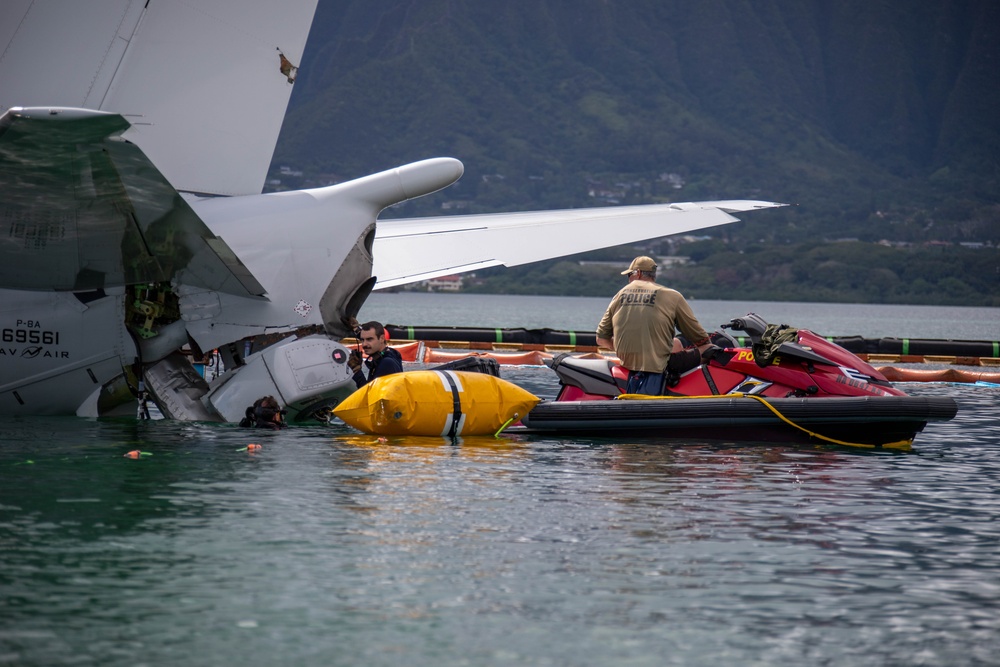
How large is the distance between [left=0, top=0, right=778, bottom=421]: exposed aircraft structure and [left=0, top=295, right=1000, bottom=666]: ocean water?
1539 mm

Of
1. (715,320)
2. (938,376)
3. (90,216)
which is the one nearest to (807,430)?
(90,216)

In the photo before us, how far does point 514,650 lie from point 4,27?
28.0 feet

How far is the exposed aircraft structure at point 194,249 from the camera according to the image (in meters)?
11.4

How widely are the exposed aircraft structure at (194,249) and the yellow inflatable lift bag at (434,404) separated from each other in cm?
70

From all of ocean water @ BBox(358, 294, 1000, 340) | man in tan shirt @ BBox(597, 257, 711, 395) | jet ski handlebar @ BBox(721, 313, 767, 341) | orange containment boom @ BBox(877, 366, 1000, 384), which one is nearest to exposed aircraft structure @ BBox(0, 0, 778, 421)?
man in tan shirt @ BBox(597, 257, 711, 395)

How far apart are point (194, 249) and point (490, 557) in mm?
5357

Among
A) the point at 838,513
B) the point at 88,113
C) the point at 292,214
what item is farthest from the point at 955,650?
the point at 292,214

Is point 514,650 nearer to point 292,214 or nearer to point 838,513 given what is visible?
point 838,513

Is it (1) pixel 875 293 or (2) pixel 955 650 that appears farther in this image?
(1) pixel 875 293

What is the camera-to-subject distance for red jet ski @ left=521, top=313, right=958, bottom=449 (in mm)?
11414

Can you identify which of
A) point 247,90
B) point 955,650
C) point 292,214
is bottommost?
point 955,650

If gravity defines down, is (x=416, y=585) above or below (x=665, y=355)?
below

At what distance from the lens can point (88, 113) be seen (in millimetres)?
8219

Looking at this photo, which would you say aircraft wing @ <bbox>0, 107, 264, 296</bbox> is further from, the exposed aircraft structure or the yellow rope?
the yellow rope
